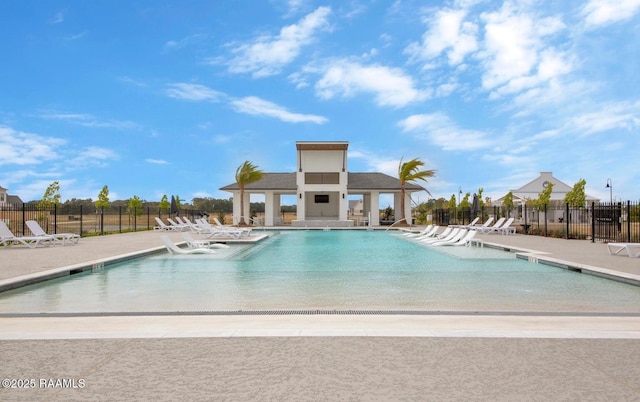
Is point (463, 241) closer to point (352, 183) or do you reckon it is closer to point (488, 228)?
point (488, 228)

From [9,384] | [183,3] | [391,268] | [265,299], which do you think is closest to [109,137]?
[183,3]

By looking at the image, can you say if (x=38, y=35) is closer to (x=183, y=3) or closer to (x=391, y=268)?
(x=183, y=3)

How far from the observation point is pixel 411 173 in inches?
1283

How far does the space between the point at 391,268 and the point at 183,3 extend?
13821 mm

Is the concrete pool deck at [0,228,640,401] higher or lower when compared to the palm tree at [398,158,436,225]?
lower

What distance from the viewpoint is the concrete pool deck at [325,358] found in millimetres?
3016

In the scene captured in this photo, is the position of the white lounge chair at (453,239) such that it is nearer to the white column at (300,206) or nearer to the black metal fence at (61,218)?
the black metal fence at (61,218)

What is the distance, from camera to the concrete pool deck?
3.02 meters

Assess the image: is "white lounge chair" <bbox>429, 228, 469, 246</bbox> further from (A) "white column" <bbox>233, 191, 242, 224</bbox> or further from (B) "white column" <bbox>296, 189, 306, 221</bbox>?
(A) "white column" <bbox>233, 191, 242, 224</bbox>

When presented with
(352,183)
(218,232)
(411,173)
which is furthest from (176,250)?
(352,183)

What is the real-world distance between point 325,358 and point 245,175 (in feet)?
97.3

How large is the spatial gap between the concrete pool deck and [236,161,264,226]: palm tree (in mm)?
27709

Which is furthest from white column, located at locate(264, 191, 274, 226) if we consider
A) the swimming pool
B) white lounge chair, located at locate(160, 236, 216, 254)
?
the swimming pool

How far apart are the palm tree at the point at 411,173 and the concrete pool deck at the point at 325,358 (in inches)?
1079
